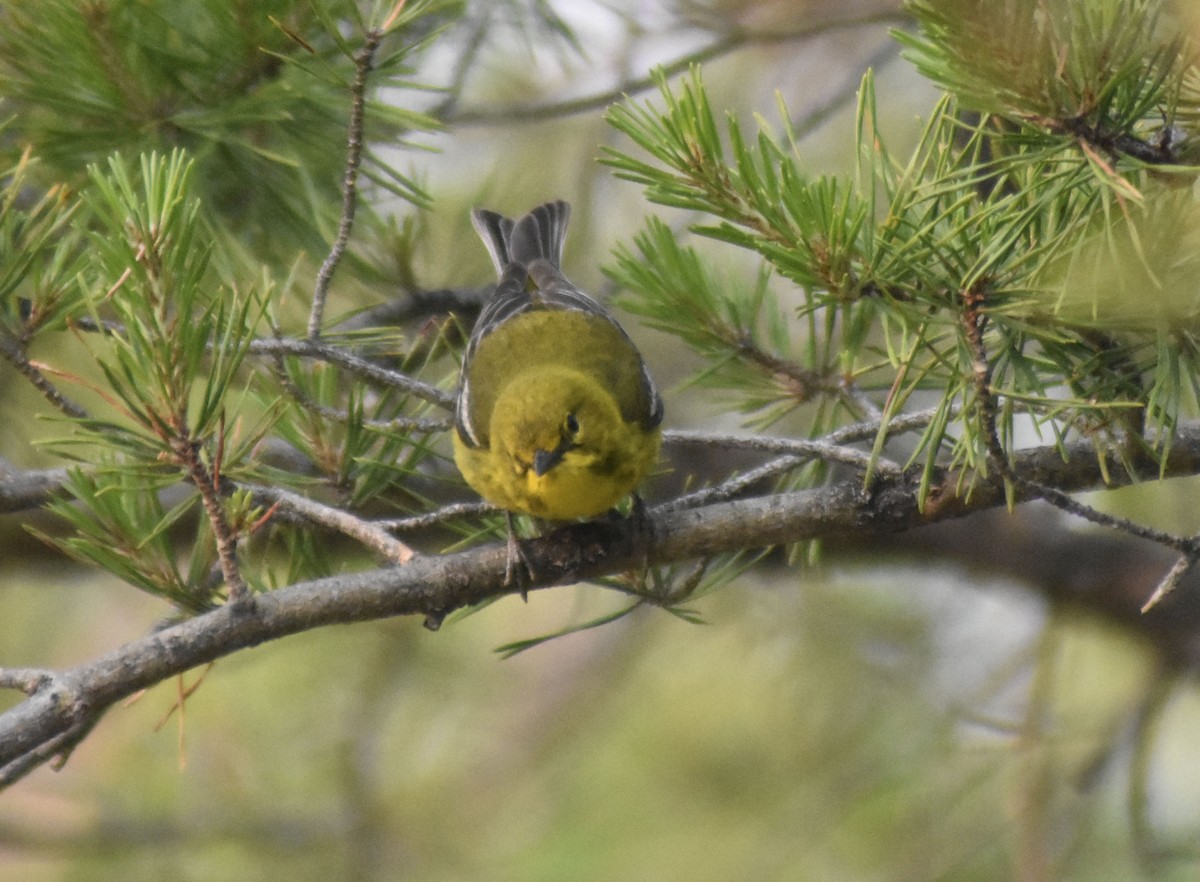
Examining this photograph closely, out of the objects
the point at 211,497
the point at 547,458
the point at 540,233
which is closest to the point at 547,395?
the point at 547,458

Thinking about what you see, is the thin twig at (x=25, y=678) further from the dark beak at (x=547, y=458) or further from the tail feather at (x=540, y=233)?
the tail feather at (x=540, y=233)

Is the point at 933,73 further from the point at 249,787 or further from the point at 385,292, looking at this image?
the point at 249,787

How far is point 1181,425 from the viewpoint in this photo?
191cm

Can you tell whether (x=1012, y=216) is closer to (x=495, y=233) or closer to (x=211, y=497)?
(x=211, y=497)

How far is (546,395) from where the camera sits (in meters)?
2.93

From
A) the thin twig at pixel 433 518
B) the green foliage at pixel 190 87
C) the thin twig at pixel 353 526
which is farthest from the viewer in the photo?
the green foliage at pixel 190 87

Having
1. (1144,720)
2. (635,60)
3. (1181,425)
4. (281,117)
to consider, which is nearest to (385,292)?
(281,117)

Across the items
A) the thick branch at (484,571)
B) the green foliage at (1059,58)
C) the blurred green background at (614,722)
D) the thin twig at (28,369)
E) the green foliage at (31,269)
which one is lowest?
the blurred green background at (614,722)

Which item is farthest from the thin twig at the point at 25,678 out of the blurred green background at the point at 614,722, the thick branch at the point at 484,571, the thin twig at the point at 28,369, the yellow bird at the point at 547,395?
the blurred green background at the point at 614,722

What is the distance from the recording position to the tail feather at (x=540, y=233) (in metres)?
3.74

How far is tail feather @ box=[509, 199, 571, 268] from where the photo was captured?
12.3ft

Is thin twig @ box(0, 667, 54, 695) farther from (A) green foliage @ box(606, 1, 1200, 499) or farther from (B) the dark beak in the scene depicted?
(B) the dark beak

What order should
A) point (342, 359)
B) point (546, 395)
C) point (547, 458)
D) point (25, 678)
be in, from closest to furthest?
point (25, 678) < point (342, 359) < point (547, 458) < point (546, 395)

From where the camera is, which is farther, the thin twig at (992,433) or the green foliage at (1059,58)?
the thin twig at (992,433)
